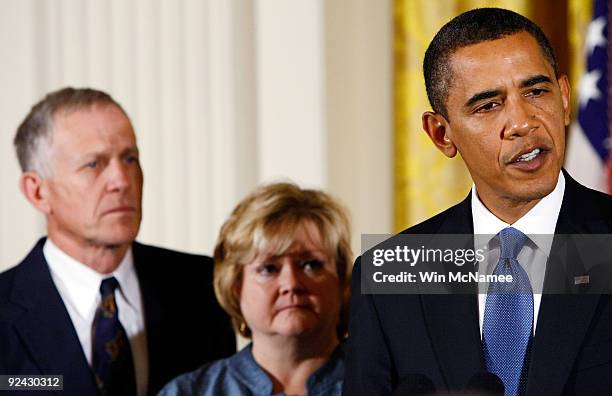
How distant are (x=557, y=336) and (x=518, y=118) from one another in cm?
22

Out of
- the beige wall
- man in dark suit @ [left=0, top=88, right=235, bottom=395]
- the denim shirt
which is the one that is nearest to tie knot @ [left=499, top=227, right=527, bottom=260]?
the denim shirt

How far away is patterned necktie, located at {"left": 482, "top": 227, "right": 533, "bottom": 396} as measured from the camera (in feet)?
3.72

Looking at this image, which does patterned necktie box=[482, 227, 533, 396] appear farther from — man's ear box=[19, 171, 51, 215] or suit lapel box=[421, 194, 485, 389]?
man's ear box=[19, 171, 51, 215]

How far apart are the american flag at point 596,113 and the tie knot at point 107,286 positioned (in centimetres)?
110

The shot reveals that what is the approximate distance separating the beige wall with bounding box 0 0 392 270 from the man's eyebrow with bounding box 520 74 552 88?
1.53 meters

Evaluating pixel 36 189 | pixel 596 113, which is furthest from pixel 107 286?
pixel 596 113

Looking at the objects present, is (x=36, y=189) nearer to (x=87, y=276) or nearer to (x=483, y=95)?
(x=87, y=276)

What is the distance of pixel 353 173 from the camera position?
8.80 ft

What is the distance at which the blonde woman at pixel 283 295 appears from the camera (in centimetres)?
175

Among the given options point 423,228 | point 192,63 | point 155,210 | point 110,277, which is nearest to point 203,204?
point 155,210

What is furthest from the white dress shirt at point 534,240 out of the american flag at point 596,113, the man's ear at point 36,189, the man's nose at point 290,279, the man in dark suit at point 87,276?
the american flag at point 596,113

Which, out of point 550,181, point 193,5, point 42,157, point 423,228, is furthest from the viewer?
point 193,5

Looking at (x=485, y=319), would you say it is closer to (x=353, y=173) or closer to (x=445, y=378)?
(x=445, y=378)

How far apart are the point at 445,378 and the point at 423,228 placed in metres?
0.18
